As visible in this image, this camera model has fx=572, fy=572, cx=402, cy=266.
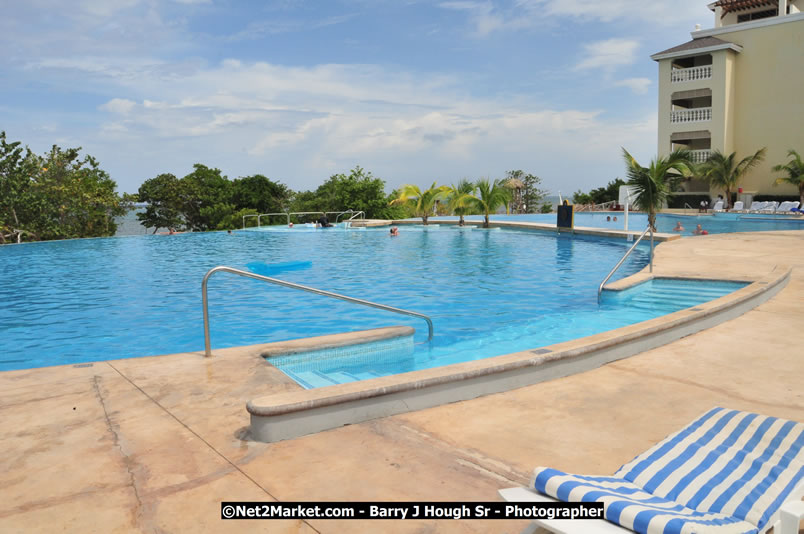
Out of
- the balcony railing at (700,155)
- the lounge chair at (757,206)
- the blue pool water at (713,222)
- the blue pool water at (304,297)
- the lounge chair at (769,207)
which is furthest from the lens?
the balcony railing at (700,155)

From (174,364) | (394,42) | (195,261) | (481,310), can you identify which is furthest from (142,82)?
(174,364)

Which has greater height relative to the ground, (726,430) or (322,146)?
(322,146)

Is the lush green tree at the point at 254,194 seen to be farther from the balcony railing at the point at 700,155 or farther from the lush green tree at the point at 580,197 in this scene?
the balcony railing at the point at 700,155

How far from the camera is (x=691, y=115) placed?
118 ft

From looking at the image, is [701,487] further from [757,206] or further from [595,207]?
[595,207]

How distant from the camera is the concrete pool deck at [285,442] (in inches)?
98.7

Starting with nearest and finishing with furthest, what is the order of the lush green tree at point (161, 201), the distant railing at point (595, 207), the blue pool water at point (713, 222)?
1. the blue pool water at point (713, 222)
2. the lush green tree at point (161, 201)
3. the distant railing at point (595, 207)

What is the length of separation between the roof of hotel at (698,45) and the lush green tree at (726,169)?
6.27m

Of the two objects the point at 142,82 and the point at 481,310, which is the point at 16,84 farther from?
the point at 481,310

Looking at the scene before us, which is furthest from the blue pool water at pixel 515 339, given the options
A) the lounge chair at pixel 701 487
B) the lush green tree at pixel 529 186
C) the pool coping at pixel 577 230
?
the lush green tree at pixel 529 186

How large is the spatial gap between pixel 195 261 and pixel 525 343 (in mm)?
11736

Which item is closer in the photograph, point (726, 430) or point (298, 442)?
point (726, 430)

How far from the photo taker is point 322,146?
42.4m

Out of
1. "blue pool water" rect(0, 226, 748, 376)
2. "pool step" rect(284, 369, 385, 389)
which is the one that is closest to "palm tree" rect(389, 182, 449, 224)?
"blue pool water" rect(0, 226, 748, 376)
